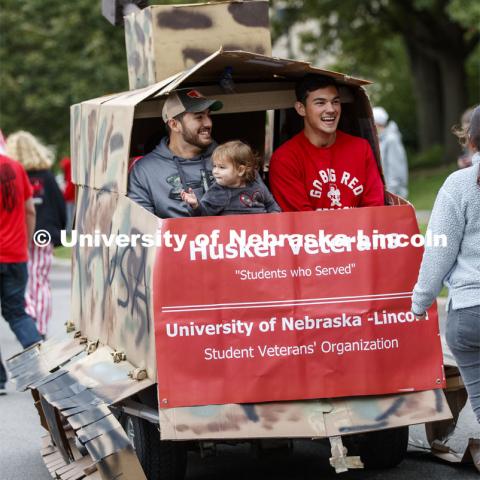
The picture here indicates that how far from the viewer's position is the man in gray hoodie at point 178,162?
21.9 ft

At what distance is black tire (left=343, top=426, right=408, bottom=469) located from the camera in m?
6.86

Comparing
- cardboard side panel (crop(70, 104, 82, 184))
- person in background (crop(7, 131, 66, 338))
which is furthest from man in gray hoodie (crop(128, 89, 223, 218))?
person in background (crop(7, 131, 66, 338))

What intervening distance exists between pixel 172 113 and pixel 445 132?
30.2 meters

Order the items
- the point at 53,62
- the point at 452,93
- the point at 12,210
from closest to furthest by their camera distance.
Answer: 1. the point at 12,210
2. the point at 452,93
3. the point at 53,62

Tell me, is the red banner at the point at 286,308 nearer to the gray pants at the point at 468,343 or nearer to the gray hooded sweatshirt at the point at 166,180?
the gray pants at the point at 468,343

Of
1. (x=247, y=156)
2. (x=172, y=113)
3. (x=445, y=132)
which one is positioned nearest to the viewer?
(x=247, y=156)

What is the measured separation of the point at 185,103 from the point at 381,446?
200 centimetres

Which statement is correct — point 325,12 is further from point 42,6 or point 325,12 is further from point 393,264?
point 393,264

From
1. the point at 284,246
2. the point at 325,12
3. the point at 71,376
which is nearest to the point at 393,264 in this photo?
the point at 284,246

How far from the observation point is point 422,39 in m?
34.9

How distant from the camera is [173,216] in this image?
6.62 m

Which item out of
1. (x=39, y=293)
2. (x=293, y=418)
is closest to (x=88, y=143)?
(x=293, y=418)

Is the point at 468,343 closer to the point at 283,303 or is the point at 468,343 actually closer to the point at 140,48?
the point at 283,303

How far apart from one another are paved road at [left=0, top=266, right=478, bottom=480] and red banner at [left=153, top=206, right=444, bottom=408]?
86 centimetres
